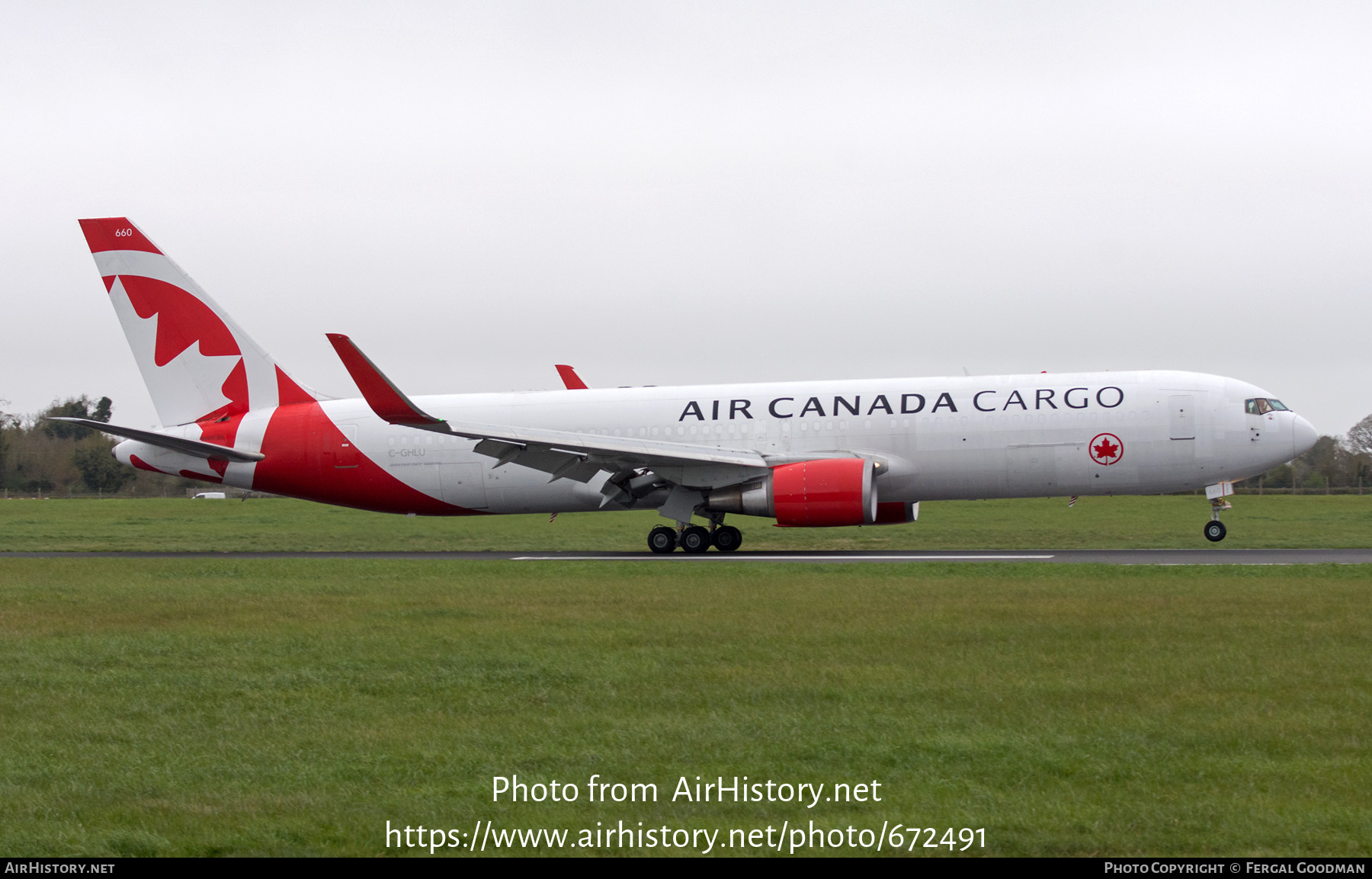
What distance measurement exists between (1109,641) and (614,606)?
5713 millimetres

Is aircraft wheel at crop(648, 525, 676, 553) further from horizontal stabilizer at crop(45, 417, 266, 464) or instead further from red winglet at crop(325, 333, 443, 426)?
horizontal stabilizer at crop(45, 417, 266, 464)

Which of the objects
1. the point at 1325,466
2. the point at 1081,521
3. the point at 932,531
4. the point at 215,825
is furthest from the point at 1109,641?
the point at 1325,466

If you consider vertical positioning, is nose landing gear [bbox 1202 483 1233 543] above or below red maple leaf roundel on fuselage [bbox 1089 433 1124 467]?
below

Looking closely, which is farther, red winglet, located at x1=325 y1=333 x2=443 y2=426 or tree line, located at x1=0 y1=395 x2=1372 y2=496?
tree line, located at x1=0 y1=395 x2=1372 y2=496

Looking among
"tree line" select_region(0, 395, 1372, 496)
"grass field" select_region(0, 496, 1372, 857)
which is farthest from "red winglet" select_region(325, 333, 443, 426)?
"tree line" select_region(0, 395, 1372, 496)

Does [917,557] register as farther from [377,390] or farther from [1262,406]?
[377,390]

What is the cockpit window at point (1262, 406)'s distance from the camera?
24.4 metres

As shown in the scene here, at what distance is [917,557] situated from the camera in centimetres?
2280

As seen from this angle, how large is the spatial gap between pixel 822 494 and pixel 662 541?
12.5ft

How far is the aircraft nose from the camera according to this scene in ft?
79.9

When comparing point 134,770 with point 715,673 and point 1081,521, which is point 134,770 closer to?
point 715,673

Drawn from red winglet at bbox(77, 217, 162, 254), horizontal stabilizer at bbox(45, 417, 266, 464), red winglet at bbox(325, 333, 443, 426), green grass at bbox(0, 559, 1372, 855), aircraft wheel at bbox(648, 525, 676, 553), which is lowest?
green grass at bbox(0, 559, 1372, 855)

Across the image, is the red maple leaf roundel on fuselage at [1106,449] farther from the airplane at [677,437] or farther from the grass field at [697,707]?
the grass field at [697,707]

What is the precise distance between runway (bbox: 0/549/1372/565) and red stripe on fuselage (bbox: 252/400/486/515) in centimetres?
155
